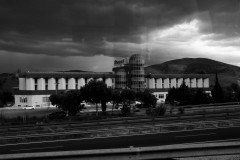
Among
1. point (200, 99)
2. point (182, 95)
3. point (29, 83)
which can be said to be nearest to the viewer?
point (200, 99)

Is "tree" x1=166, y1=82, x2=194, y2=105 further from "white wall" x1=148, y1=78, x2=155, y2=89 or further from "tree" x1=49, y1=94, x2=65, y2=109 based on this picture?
"white wall" x1=148, y1=78, x2=155, y2=89

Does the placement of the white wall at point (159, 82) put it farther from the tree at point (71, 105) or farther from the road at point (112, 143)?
the road at point (112, 143)

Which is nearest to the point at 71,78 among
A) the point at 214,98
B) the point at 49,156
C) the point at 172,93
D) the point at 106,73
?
the point at 106,73

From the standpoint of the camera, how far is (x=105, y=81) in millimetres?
95000

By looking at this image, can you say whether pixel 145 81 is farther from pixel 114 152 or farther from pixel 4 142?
pixel 114 152

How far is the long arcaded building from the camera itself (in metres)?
82.1

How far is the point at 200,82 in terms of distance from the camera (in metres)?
114

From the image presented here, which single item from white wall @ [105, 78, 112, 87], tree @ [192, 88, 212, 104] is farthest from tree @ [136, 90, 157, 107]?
white wall @ [105, 78, 112, 87]

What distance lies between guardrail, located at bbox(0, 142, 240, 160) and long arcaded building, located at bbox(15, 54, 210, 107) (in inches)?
3031

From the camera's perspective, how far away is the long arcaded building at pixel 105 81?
8206cm

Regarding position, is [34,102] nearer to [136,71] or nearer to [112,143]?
[136,71]

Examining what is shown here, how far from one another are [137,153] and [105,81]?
90417mm

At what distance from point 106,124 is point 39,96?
66251 millimetres

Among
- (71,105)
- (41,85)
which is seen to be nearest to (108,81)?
(41,85)
